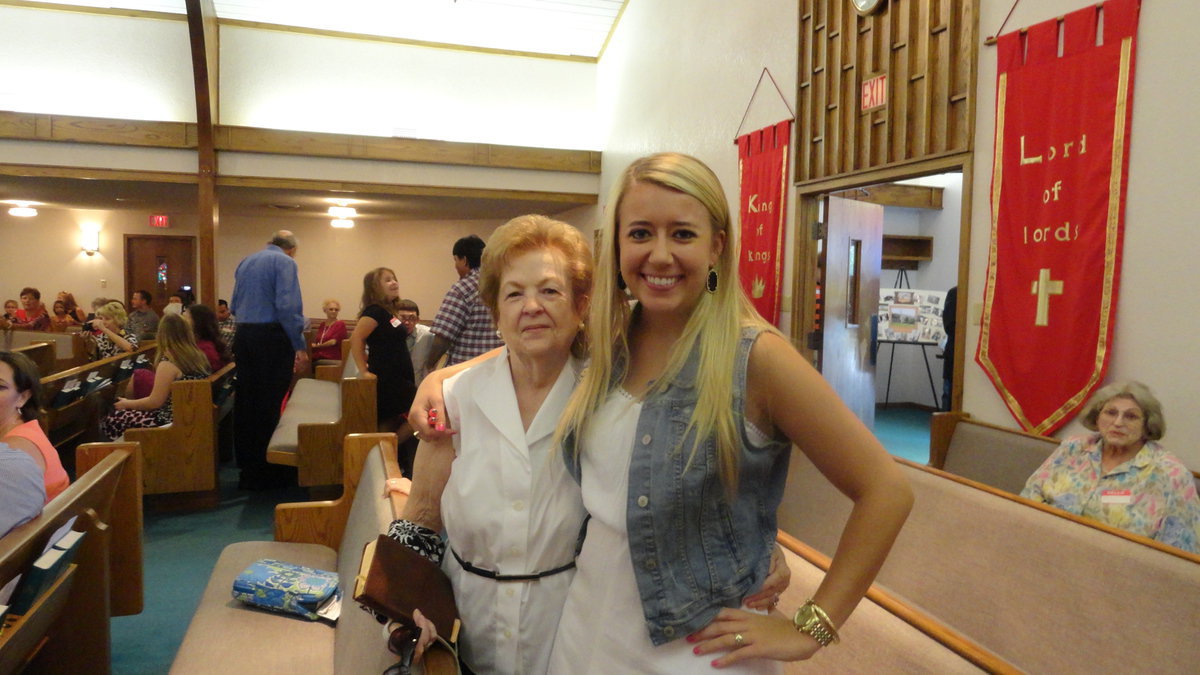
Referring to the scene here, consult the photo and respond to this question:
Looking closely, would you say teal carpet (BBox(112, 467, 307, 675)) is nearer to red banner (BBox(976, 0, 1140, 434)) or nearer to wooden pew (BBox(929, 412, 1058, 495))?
wooden pew (BBox(929, 412, 1058, 495))

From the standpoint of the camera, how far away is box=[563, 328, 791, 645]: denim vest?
1021 millimetres

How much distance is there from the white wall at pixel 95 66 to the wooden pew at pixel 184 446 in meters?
4.74

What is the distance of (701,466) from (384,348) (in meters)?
4.45

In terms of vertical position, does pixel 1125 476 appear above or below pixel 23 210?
below

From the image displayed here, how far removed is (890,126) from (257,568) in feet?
12.7

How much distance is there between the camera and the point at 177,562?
4.01 meters

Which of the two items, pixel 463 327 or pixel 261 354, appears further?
pixel 261 354

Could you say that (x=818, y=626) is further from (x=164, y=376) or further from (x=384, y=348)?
(x=164, y=376)

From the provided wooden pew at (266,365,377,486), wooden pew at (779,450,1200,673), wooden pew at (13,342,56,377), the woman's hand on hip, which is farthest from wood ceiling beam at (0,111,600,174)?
the woman's hand on hip

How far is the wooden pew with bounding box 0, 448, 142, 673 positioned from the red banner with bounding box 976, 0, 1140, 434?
3.71 m

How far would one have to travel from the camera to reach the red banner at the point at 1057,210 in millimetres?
3346

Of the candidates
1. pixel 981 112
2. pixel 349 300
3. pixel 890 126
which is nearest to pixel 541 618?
pixel 981 112

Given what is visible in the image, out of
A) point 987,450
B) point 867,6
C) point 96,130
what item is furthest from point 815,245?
point 96,130

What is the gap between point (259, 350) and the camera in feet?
17.9
